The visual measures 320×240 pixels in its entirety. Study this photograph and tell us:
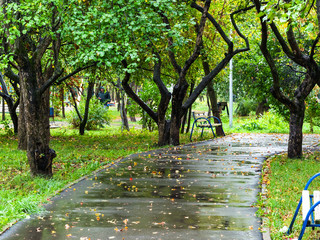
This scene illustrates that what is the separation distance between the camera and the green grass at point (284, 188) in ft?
21.1

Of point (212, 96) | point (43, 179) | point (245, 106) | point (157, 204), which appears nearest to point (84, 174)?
point (43, 179)

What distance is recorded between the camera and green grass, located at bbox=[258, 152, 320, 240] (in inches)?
253

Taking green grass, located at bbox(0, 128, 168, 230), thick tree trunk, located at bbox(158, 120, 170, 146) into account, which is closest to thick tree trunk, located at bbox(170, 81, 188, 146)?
thick tree trunk, located at bbox(158, 120, 170, 146)

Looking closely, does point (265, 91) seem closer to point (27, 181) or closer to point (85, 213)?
point (27, 181)

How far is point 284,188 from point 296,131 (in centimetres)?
458

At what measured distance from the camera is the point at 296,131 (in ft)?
42.9

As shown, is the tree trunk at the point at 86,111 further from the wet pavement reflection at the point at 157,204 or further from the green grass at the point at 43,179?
the wet pavement reflection at the point at 157,204

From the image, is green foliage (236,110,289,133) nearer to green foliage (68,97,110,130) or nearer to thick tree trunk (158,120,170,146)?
green foliage (68,97,110,130)

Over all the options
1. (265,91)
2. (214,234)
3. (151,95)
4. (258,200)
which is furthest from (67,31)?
(265,91)

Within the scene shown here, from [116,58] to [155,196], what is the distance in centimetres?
486

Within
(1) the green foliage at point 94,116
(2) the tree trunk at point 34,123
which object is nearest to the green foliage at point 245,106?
(1) the green foliage at point 94,116

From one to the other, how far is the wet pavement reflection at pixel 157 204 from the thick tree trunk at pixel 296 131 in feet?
4.78

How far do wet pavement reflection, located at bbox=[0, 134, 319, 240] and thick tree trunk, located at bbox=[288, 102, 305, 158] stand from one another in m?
1.46

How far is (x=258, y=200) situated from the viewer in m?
7.96
